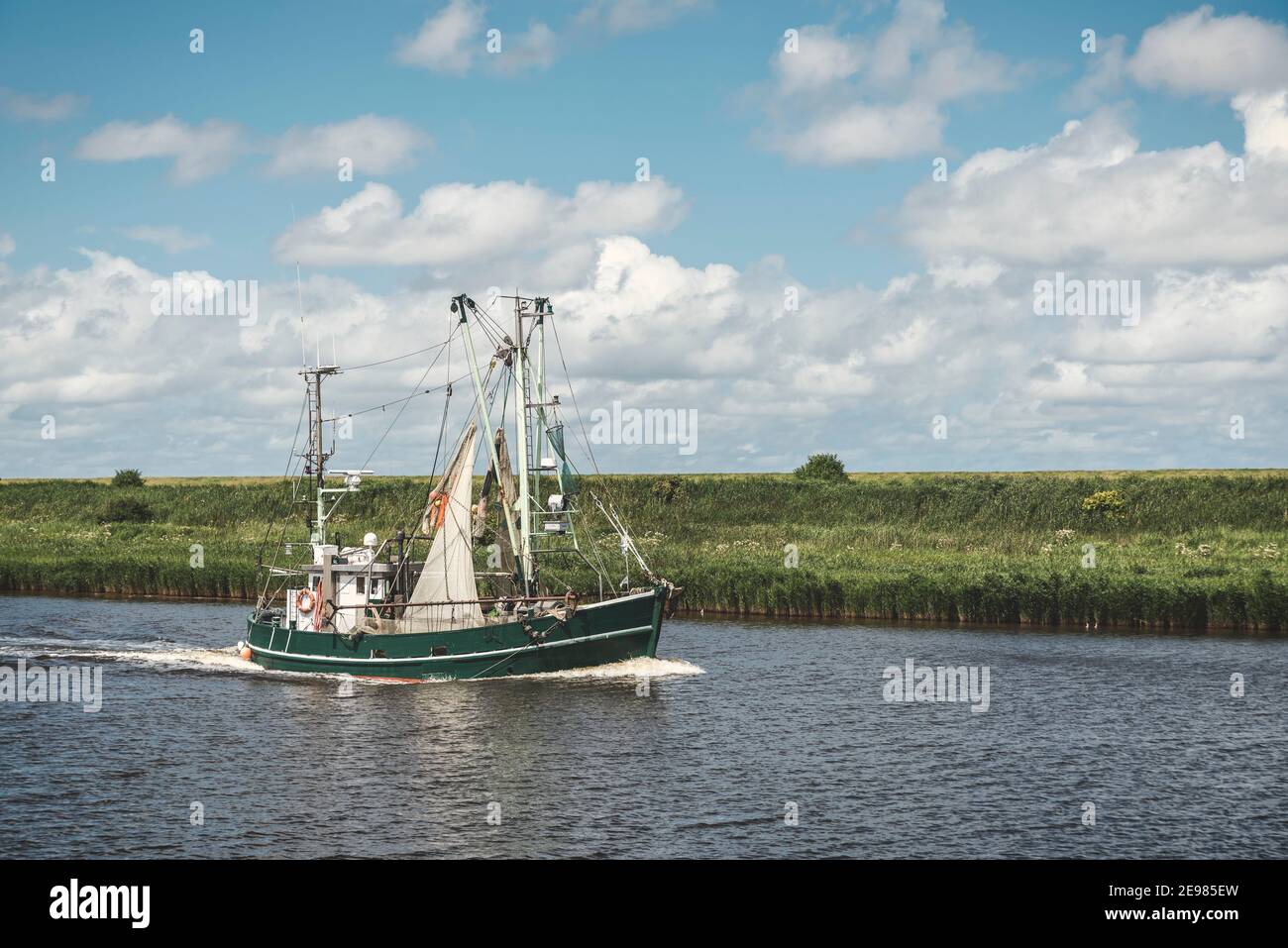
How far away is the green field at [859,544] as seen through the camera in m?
66.0

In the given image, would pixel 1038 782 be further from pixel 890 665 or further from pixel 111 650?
pixel 111 650

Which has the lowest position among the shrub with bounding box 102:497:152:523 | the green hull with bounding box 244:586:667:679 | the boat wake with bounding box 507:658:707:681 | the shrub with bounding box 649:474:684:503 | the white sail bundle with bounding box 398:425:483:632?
the boat wake with bounding box 507:658:707:681

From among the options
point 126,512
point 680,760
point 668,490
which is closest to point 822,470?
point 668,490

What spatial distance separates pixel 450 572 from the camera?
171 ft

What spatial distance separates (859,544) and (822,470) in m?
39.6

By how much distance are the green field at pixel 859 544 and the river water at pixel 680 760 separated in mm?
7593

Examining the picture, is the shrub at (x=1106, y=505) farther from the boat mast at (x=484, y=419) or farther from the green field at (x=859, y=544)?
the boat mast at (x=484, y=419)

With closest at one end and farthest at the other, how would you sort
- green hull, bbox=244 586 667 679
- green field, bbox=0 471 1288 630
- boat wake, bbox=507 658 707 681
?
green hull, bbox=244 586 667 679 < boat wake, bbox=507 658 707 681 < green field, bbox=0 471 1288 630

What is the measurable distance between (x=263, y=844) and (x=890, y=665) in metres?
30.3

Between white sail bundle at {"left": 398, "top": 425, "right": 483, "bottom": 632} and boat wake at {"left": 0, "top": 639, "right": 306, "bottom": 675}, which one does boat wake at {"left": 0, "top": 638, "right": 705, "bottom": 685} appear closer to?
boat wake at {"left": 0, "top": 639, "right": 306, "bottom": 675}

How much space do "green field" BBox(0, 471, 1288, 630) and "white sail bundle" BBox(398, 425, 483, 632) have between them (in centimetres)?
681

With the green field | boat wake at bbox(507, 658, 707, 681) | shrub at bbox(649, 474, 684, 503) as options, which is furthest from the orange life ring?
shrub at bbox(649, 474, 684, 503)

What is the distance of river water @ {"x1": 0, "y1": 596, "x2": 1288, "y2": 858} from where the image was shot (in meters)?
29.8

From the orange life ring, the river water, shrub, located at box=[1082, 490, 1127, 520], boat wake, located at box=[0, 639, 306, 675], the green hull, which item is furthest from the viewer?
shrub, located at box=[1082, 490, 1127, 520]
